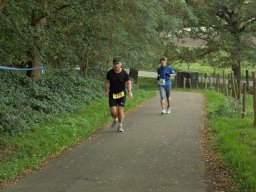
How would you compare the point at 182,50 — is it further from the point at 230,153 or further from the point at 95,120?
the point at 230,153

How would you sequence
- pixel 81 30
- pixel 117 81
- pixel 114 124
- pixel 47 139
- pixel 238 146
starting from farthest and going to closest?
pixel 81 30, pixel 114 124, pixel 117 81, pixel 47 139, pixel 238 146

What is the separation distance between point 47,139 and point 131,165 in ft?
8.76

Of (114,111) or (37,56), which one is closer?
(114,111)

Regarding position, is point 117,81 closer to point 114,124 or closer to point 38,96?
point 114,124

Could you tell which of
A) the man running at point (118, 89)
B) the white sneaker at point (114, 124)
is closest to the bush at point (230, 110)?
the white sneaker at point (114, 124)

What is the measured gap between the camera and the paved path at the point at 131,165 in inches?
281

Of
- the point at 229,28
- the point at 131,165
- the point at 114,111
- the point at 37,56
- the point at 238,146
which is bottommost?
the point at 131,165

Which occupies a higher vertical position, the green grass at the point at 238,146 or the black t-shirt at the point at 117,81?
the black t-shirt at the point at 117,81

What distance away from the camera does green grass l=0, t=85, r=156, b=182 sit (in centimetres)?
847

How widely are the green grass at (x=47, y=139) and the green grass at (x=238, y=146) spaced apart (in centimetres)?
327

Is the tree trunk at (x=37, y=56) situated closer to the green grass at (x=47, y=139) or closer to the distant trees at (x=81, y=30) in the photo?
the distant trees at (x=81, y=30)

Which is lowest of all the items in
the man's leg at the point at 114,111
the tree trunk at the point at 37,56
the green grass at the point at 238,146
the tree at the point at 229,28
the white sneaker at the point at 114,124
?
the green grass at the point at 238,146

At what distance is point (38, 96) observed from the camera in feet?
46.9

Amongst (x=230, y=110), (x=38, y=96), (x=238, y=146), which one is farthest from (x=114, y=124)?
(x=230, y=110)
